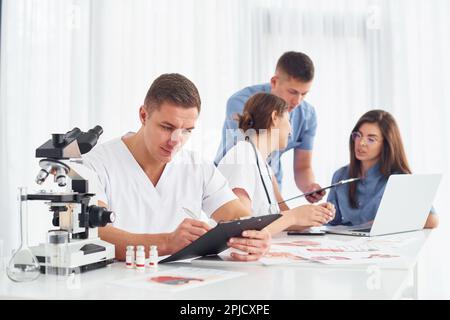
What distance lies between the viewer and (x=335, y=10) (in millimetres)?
3660

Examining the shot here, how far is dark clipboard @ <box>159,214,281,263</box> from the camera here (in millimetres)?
1359

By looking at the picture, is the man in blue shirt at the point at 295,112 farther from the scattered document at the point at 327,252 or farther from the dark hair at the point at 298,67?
the scattered document at the point at 327,252

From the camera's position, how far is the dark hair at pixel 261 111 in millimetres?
2338

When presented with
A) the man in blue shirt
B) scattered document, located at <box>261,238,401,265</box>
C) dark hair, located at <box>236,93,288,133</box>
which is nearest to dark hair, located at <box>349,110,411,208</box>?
the man in blue shirt

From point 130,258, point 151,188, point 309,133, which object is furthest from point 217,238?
point 309,133

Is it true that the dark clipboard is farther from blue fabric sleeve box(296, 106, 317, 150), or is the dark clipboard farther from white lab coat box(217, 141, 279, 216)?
blue fabric sleeve box(296, 106, 317, 150)

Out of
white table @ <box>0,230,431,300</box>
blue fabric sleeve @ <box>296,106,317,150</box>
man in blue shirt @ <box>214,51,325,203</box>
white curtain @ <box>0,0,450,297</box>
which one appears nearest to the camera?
white table @ <box>0,230,431,300</box>

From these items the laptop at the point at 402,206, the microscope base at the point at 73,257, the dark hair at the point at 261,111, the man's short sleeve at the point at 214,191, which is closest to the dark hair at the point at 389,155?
the laptop at the point at 402,206

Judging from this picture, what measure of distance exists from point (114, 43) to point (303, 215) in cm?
223

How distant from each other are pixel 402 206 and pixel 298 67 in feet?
3.32

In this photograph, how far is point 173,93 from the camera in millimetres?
1749

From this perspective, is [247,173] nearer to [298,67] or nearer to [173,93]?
[173,93]

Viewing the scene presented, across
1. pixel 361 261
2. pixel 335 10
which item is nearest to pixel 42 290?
pixel 361 261

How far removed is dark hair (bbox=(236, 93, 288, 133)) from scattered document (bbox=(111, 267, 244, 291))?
43.7 inches
